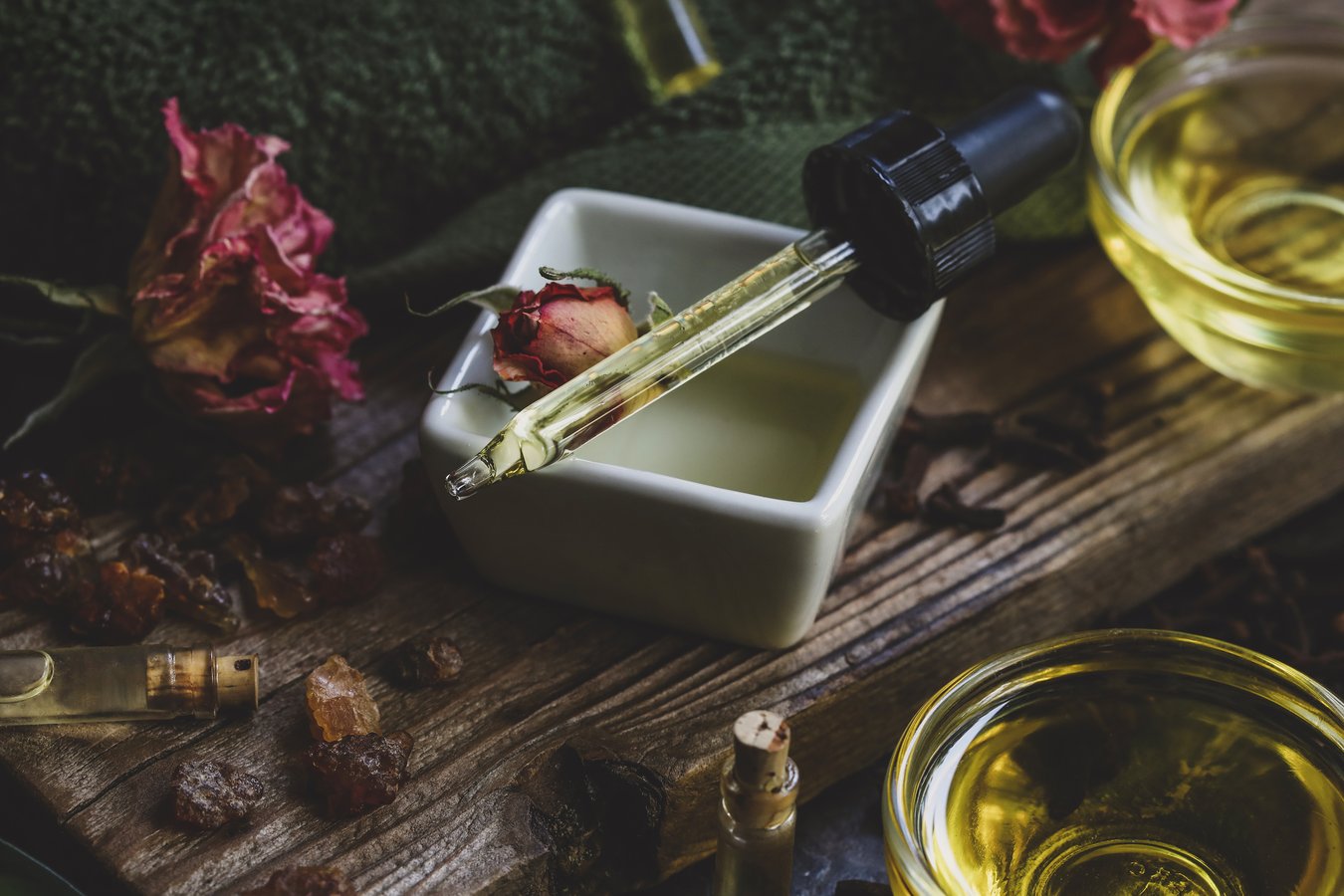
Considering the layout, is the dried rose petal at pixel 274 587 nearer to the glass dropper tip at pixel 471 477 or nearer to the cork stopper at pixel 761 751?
the glass dropper tip at pixel 471 477

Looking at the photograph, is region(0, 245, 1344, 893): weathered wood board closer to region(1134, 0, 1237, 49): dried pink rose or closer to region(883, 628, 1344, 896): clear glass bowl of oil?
region(883, 628, 1344, 896): clear glass bowl of oil

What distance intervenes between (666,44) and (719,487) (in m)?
0.39

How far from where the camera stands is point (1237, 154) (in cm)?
102

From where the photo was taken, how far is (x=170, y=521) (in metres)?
0.82

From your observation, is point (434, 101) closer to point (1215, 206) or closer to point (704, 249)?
point (704, 249)

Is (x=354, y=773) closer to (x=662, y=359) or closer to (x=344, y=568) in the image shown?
(x=344, y=568)

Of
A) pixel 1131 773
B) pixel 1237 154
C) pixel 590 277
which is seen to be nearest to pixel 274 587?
pixel 590 277

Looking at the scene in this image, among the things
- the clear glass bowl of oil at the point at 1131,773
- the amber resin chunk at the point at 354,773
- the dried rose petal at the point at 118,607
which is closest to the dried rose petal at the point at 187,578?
the dried rose petal at the point at 118,607

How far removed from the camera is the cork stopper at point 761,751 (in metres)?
0.59

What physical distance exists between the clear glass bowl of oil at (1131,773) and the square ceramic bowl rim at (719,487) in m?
0.11

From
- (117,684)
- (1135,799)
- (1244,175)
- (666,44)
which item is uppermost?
(666,44)

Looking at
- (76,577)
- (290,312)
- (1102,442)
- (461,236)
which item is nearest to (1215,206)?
(1102,442)

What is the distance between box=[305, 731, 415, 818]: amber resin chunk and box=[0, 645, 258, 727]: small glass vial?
0.06 meters

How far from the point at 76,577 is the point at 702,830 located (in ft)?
1.19
